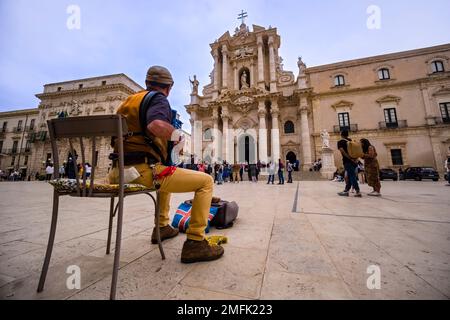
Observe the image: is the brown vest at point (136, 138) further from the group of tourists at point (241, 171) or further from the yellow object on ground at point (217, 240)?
the group of tourists at point (241, 171)

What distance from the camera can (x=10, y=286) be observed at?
1.07m

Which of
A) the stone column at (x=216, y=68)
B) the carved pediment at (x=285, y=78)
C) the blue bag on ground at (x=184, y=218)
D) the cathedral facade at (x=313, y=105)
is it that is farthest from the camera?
the stone column at (x=216, y=68)

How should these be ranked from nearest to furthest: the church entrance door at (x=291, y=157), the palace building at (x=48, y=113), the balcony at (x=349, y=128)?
the balcony at (x=349, y=128) → the church entrance door at (x=291, y=157) → the palace building at (x=48, y=113)

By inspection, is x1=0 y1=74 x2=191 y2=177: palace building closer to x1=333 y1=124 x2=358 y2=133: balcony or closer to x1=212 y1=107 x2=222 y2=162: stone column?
x1=212 y1=107 x2=222 y2=162: stone column

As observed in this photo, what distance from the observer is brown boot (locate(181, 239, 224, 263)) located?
4.50 ft

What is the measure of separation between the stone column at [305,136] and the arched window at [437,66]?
506 inches

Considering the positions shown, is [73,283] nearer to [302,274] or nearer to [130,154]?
[130,154]

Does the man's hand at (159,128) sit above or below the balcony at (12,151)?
below

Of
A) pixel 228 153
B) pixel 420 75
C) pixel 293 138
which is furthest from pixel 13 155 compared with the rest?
pixel 420 75

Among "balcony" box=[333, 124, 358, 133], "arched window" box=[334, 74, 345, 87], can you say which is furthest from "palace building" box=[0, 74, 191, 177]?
"arched window" box=[334, 74, 345, 87]

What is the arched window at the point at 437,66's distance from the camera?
1836cm
